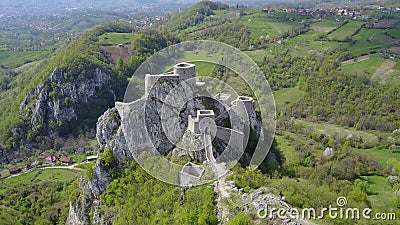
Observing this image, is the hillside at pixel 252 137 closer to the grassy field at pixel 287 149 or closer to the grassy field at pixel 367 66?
the grassy field at pixel 287 149

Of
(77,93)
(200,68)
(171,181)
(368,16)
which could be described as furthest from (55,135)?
(368,16)

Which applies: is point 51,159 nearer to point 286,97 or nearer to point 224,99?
point 224,99

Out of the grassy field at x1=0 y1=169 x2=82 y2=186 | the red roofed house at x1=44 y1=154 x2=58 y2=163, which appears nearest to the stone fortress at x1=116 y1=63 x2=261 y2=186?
the grassy field at x1=0 y1=169 x2=82 y2=186

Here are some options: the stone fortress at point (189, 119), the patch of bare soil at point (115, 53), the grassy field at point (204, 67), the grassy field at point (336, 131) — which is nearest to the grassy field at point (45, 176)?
the stone fortress at point (189, 119)

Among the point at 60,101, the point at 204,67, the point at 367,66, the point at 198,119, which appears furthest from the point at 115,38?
the point at 198,119

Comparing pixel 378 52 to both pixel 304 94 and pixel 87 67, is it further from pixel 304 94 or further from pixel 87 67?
pixel 87 67

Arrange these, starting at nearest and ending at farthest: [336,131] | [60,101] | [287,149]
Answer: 1. [287,149]
2. [336,131]
3. [60,101]
